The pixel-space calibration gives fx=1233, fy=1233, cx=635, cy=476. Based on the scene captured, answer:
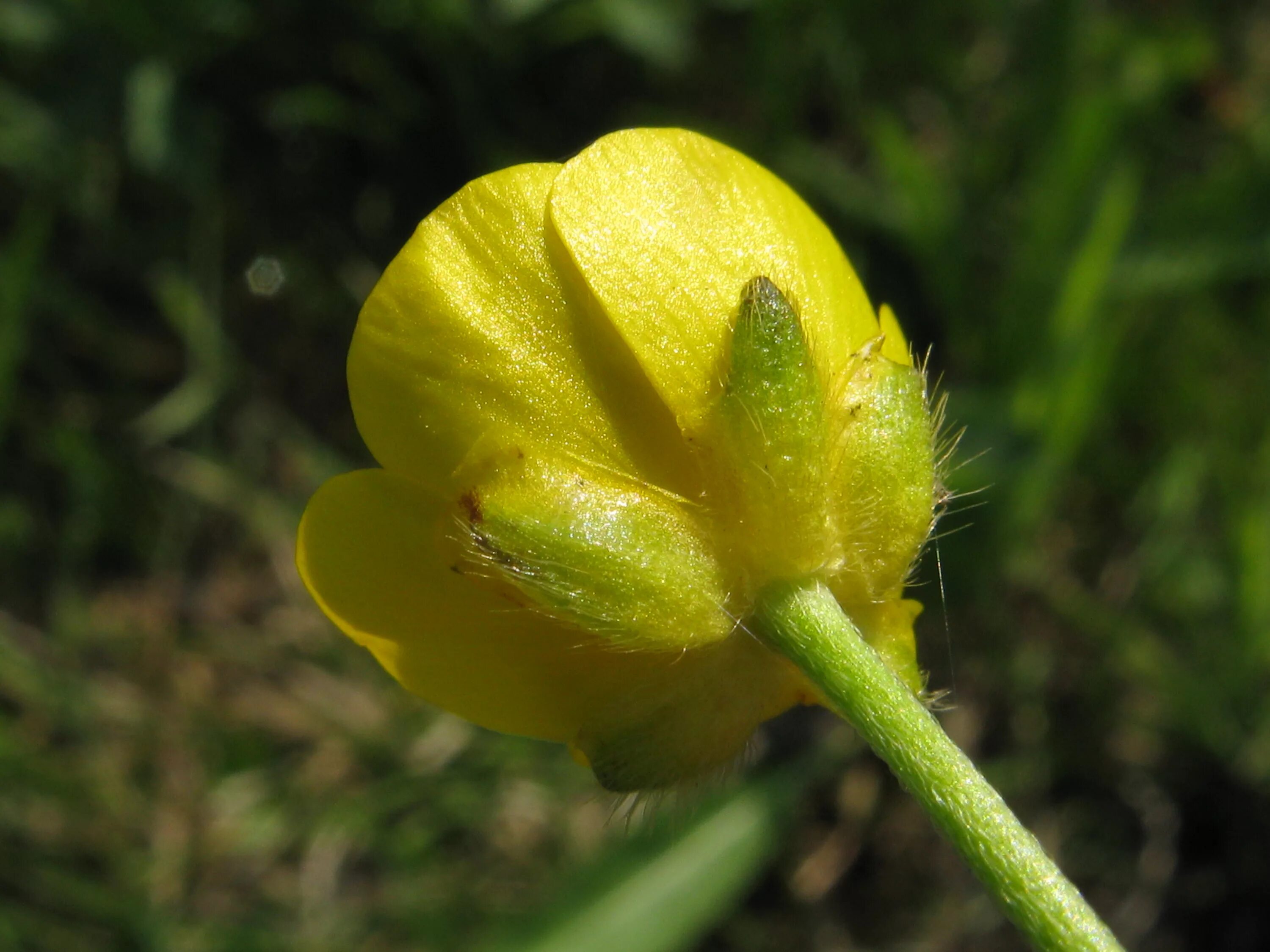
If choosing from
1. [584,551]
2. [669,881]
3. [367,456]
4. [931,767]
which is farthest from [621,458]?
[367,456]

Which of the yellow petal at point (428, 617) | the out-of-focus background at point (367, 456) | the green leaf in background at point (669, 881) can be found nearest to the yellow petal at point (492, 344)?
the yellow petal at point (428, 617)

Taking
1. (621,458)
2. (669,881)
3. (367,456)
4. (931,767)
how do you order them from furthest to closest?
(367,456), (669,881), (621,458), (931,767)

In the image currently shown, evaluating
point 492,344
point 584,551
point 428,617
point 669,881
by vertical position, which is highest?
point 492,344

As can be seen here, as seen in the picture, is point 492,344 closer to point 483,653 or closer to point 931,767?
point 483,653

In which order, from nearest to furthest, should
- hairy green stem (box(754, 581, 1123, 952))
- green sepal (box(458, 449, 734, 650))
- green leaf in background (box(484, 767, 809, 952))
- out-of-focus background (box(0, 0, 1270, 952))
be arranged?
hairy green stem (box(754, 581, 1123, 952)) < green sepal (box(458, 449, 734, 650)) < green leaf in background (box(484, 767, 809, 952)) < out-of-focus background (box(0, 0, 1270, 952))

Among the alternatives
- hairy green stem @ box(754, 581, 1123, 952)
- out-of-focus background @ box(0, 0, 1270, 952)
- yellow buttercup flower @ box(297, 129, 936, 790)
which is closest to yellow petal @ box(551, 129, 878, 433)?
yellow buttercup flower @ box(297, 129, 936, 790)

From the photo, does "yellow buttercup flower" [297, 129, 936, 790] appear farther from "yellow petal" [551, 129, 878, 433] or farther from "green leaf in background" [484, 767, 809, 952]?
"green leaf in background" [484, 767, 809, 952]

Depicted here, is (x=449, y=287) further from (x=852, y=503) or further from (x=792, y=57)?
(x=792, y=57)
